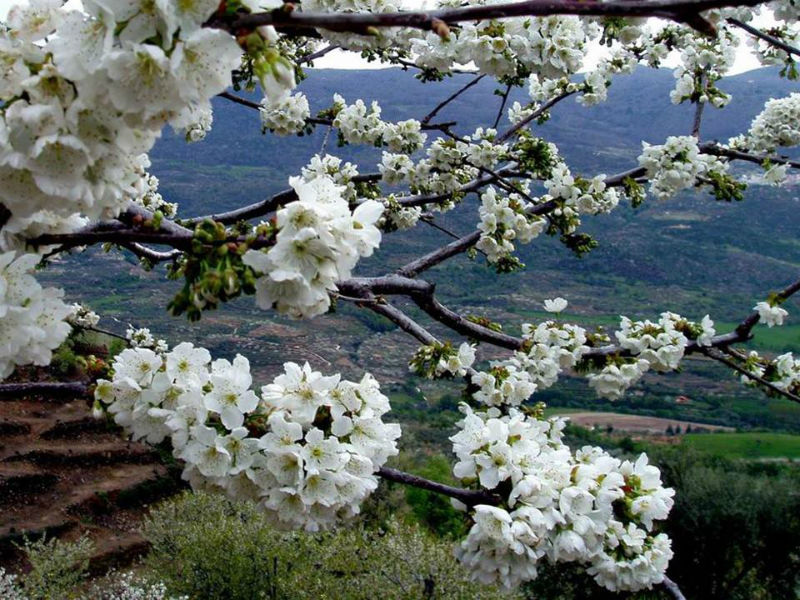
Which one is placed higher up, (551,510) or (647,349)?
(551,510)

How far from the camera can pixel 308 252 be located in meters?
1.58

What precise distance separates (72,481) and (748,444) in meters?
49.4

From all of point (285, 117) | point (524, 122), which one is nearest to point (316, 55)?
point (285, 117)

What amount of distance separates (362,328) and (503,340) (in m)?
51.3

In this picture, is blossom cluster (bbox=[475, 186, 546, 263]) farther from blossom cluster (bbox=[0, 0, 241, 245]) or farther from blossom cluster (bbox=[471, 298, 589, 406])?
blossom cluster (bbox=[0, 0, 241, 245])

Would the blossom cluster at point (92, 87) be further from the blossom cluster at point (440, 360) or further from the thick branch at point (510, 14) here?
the blossom cluster at point (440, 360)

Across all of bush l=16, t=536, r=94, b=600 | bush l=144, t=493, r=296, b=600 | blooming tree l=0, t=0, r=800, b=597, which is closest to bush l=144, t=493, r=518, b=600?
bush l=144, t=493, r=296, b=600

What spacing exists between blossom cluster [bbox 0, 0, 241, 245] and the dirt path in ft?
46.8

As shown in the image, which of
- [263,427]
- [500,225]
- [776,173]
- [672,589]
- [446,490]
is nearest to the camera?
[263,427]

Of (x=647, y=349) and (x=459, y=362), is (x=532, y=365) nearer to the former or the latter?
(x=459, y=362)

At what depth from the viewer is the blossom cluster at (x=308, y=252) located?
1534mm

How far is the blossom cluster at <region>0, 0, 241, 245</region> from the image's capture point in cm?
128

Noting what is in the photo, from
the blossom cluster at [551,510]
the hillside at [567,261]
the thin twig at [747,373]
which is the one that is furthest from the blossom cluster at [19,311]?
the hillside at [567,261]

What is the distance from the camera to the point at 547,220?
497 cm
